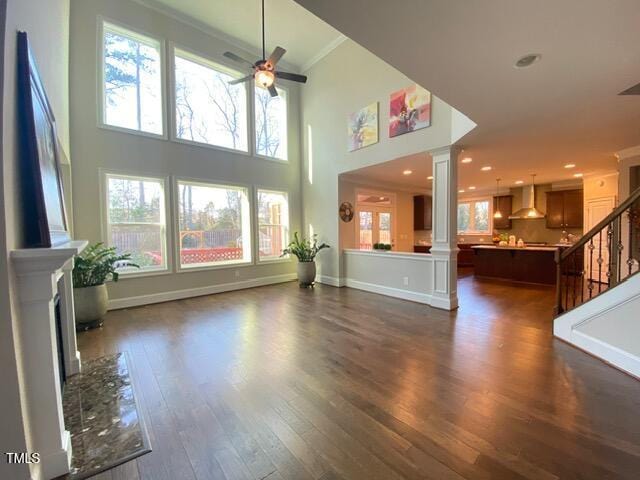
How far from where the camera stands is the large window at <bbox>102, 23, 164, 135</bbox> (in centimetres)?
462

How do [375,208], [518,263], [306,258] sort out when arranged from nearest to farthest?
[306,258], [518,263], [375,208]

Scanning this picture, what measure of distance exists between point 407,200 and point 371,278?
3.45m

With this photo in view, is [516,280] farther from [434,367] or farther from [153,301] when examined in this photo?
[153,301]

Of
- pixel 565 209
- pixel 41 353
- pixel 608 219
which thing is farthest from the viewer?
pixel 565 209

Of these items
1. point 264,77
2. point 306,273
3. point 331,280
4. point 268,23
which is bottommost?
point 331,280

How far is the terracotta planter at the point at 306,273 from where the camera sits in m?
6.14

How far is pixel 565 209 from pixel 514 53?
7643 mm

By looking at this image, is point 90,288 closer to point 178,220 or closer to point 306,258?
point 178,220

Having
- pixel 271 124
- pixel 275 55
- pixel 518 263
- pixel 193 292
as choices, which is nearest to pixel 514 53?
pixel 275 55

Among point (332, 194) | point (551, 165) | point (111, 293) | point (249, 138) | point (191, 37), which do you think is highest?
point (191, 37)

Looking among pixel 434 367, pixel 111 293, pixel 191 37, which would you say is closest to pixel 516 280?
pixel 434 367

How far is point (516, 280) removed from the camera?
6543 mm

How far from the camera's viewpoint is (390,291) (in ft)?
17.4

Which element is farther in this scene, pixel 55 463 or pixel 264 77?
pixel 264 77
